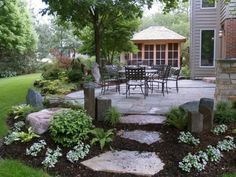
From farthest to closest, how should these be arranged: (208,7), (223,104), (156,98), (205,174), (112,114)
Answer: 1. (208,7)
2. (156,98)
3. (223,104)
4. (112,114)
5. (205,174)

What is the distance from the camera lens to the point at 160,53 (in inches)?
880

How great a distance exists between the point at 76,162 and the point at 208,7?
12671 millimetres

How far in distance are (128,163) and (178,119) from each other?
1.37m

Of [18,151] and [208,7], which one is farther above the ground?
[208,7]

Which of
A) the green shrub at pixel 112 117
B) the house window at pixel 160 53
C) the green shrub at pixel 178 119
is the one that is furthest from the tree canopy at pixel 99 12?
the house window at pixel 160 53

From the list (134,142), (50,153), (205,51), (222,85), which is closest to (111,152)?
(134,142)

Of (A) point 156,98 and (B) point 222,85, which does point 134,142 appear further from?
(A) point 156,98

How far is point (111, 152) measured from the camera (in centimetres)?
481

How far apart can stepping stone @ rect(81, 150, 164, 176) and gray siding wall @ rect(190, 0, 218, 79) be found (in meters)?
11.5

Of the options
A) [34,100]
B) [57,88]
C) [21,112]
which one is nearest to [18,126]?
[21,112]

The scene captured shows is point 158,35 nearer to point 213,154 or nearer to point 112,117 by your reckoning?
point 112,117

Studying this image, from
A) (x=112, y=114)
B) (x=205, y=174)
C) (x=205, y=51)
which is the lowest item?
(x=205, y=174)

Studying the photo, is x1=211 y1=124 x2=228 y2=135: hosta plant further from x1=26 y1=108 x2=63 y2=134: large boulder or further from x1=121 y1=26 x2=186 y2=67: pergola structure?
x1=121 y1=26 x2=186 y2=67: pergola structure

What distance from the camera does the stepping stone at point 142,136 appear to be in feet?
16.7
